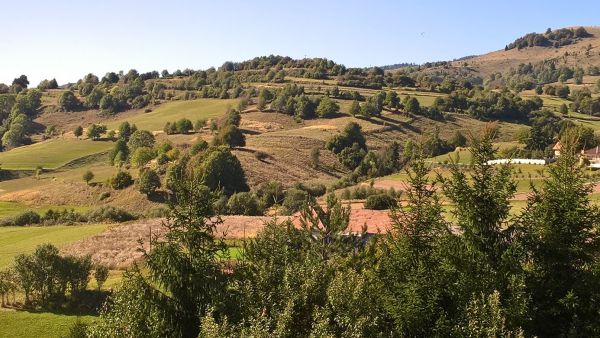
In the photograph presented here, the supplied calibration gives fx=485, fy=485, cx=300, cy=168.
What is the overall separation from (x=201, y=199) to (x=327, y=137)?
326 feet

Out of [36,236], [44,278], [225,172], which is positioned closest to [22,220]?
[36,236]

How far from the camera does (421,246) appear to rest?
2142 cm

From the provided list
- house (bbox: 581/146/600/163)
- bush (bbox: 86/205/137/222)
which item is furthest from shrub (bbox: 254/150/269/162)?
house (bbox: 581/146/600/163)

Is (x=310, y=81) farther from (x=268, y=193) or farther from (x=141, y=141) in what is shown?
(x=268, y=193)

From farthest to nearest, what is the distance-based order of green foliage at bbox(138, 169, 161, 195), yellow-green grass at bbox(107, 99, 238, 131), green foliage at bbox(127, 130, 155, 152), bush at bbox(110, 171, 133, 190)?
1. yellow-green grass at bbox(107, 99, 238, 131)
2. green foliage at bbox(127, 130, 155, 152)
3. bush at bbox(110, 171, 133, 190)
4. green foliage at bbox(138, 169, 161, 195)

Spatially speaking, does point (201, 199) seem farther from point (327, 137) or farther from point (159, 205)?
point (327, 137)

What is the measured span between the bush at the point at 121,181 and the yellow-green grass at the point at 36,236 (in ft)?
77.8

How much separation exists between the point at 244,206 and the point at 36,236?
2857 centimetres

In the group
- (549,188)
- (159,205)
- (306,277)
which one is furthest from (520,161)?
(306,277)

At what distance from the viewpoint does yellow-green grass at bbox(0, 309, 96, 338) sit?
1312 inches

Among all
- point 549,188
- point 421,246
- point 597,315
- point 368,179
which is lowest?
point 368,179

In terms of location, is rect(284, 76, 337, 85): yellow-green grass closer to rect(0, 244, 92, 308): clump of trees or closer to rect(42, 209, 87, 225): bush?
rect(42, 209, 87, 225): bush

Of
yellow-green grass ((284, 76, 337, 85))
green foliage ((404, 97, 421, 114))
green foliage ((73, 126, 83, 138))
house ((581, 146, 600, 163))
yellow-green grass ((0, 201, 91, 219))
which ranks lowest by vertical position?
yellow-green grass ((0, 201, 91, 219))

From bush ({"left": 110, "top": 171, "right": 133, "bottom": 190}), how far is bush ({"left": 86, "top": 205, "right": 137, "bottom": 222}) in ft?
61.0
